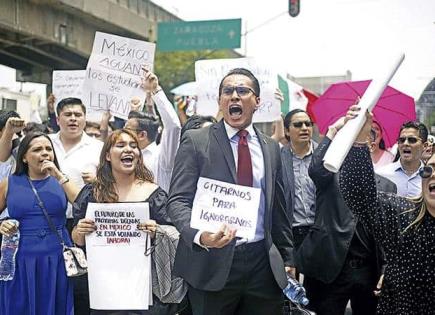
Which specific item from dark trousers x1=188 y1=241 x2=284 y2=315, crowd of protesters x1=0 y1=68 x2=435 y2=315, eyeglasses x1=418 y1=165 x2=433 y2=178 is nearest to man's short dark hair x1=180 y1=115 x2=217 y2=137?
crowd of protesters x1=0 y1=68 x2=435 y2=315

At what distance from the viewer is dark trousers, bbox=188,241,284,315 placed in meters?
3.40

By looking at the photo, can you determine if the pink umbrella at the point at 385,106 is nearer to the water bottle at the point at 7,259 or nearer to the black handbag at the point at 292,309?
the black handbag at the point at 292,309

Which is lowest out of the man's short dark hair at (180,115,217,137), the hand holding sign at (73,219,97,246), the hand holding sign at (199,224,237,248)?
the hand holding sign at (73,219,97,246)

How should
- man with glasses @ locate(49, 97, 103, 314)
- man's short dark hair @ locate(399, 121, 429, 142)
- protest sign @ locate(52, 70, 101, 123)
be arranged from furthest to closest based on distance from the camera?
1. protest sign @ locate(52, 70, 101, 123)
2. man's short dark hair @ locate(399, 121, 429, 142)
3. man with glasses @ locate(49, 97, 103, 314)

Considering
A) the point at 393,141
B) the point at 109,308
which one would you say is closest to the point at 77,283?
the point at 109,308

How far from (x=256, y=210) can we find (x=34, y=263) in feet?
6.21

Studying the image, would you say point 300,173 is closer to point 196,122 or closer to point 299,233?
point 299,233

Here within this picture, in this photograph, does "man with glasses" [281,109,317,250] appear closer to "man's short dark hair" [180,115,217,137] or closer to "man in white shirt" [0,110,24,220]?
"man's short dark hair" [180,115,217,137]

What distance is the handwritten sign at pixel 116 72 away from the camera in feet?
19.3

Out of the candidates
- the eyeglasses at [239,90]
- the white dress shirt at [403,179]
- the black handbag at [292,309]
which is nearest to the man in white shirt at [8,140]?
the eyeglasses at [239,90]

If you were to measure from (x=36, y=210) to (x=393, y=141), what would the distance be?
308 cm

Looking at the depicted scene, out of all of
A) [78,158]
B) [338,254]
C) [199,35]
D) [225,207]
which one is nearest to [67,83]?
[78,158]

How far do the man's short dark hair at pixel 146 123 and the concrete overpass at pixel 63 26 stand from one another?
1309 centimetres

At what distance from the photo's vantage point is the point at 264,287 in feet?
11.3
